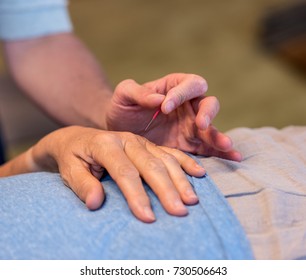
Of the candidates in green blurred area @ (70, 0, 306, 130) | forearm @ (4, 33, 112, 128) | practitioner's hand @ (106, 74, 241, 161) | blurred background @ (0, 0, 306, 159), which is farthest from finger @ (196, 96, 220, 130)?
green blurred area @ (70, 0, 306, 130)

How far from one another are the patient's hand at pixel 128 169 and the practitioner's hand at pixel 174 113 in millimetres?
79

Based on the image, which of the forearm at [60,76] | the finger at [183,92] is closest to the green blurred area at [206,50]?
the forearm at [60,76]

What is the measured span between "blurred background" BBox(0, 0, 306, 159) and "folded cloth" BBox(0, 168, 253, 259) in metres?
1.34

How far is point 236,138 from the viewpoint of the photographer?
3.07ft

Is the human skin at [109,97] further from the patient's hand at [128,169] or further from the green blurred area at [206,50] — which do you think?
the green blurred area at [206,50]

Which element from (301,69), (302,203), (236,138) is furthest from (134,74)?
(302,203)

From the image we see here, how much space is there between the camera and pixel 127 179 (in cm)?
73

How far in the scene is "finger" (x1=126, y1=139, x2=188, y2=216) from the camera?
0.70 m

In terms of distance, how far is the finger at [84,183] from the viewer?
2.34 feet

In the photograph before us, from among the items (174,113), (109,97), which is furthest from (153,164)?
(109,97)

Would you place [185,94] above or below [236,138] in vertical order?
above

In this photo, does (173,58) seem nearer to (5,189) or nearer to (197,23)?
(197,23)

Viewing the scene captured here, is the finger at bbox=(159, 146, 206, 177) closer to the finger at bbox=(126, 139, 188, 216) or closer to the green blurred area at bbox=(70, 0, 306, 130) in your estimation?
the finger at bbox=(126, 139, 188, 216)
